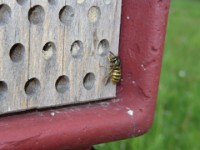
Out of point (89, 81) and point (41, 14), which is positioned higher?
point (41, 14)

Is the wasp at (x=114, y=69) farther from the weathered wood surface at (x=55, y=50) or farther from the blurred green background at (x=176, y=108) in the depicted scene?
the blurred green background at (x=176, y=108)

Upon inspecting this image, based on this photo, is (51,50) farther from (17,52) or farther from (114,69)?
(114,69)

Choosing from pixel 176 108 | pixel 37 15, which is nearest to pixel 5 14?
pixel 37 15

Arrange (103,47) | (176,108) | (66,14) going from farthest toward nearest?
(176,108) < (103,47) < (66,14)

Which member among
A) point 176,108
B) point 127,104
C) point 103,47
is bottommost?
point 176,108

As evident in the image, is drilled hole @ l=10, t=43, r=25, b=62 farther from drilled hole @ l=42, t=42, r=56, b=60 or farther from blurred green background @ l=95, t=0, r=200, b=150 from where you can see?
blurred green background @ l=95, t=0, r=200, b=150

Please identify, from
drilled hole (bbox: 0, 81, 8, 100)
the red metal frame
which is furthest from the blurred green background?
drilled hole (bbox: 0, 81, 8, 100)

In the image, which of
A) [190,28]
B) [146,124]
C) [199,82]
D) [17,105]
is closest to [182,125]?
[199,82]
